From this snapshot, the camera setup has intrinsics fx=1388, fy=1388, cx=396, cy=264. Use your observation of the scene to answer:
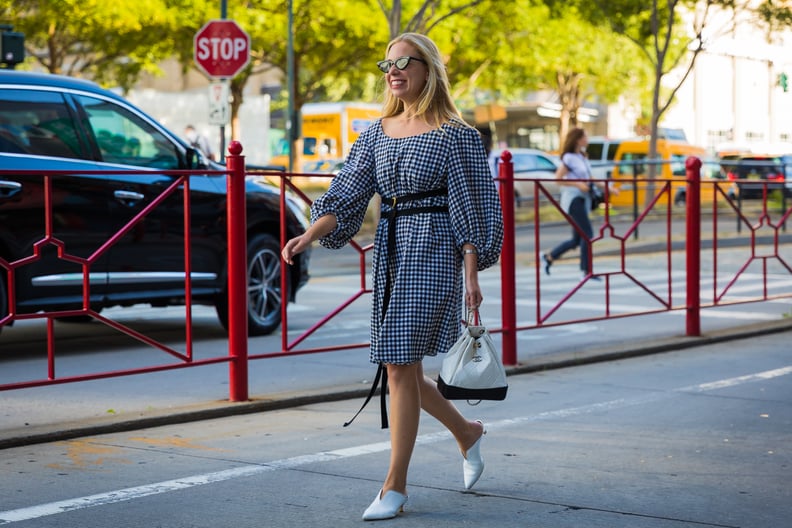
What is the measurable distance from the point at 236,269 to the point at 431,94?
8.72ft

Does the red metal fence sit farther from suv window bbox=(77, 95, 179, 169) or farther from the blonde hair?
the blonde hair

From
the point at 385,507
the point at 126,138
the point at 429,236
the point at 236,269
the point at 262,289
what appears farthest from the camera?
the point at 262,289

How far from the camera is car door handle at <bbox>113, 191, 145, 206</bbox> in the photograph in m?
9.38

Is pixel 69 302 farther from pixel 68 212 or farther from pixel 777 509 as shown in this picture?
pixel 777 509

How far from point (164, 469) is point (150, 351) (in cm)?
417

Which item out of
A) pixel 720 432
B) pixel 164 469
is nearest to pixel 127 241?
pixel 164 469

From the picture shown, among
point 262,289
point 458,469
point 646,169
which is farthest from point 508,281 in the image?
point 646,169

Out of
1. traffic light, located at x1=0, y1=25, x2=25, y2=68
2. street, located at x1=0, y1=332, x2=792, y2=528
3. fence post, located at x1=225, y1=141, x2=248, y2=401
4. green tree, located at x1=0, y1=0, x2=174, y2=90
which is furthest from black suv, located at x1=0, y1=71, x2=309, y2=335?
green tree, located at x1=0, y1=0, x2=174, y2=90

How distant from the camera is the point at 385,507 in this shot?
4.94m

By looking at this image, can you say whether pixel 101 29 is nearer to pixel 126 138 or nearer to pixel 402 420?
pixel 126 138

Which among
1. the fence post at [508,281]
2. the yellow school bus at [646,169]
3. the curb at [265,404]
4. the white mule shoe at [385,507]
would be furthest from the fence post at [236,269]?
the yellow school bus at [646,169]

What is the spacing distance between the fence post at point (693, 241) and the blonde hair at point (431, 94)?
5.55 meters

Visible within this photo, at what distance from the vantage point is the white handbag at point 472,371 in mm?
5023

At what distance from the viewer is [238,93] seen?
38.6m
